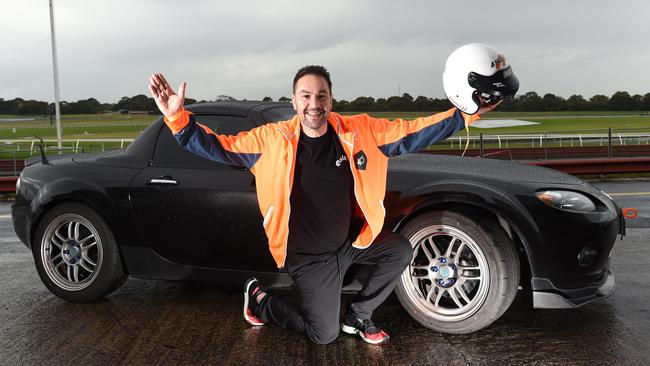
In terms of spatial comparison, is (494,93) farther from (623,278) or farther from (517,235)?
(623,278)

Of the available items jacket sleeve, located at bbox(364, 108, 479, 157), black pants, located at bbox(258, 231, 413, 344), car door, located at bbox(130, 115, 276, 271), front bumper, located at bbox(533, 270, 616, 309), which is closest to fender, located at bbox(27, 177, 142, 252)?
car door, located at bbox(130, 115, 276, 271)

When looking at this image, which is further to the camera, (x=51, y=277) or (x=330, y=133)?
(x=51, y=277)

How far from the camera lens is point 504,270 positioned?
11.1ft

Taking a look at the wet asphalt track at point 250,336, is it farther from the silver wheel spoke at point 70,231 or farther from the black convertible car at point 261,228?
the silver wheel spoke at point 70,231

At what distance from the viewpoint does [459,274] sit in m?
3.54

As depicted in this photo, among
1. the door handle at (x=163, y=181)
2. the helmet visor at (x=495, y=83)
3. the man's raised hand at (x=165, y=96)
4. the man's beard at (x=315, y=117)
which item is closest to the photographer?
the helmet visor at (x=495, y=83)

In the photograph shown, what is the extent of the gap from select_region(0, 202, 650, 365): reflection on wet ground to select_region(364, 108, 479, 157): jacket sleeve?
3.63 ft

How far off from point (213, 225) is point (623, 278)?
3.24 meters

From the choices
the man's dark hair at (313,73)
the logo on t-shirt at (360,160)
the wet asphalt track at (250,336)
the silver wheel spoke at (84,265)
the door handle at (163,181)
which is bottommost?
the wet asphalt track at (250,336)

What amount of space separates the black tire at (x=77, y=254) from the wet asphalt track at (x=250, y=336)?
5.6 inches

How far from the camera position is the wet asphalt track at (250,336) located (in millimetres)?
3291

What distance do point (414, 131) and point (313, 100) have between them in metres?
0.60

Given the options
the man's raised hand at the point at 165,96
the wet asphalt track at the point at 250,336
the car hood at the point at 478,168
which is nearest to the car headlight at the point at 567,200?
the car hood at the point at 478,168

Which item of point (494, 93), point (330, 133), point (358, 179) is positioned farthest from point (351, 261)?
point (494, 93)
